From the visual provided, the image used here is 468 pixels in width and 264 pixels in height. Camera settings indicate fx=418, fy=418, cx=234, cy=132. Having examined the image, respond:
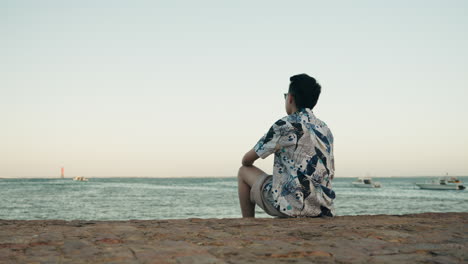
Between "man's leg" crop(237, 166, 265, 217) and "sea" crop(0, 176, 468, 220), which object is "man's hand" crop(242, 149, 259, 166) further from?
"sea" crop(0, 176, 468, 220)

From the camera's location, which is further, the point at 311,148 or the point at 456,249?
the point at 311,148

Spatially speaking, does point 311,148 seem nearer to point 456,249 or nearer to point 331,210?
point 331,210

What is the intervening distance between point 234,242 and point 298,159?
130cm

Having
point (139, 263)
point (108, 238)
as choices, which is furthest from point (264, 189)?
point (139, 263)

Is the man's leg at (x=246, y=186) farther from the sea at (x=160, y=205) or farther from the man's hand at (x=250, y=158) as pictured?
the sea at (x=160, y=205)

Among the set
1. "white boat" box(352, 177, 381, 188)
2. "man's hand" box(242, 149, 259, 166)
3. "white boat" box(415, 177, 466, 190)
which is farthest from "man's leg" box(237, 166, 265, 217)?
"white boat" box(352, 177, 381, 188)

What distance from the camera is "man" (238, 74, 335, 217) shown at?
11.3ft

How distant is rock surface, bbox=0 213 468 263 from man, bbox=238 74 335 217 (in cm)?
21

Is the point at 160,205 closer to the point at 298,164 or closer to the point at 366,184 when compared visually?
the point at 298,164

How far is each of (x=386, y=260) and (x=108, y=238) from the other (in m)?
1.57

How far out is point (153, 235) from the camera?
2.63 m

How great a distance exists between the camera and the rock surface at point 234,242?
1925mm

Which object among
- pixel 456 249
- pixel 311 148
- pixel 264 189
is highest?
pixel 311 148

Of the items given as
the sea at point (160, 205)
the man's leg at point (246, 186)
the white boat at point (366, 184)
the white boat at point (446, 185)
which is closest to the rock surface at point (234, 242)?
the man's leg at point (246, 186)
